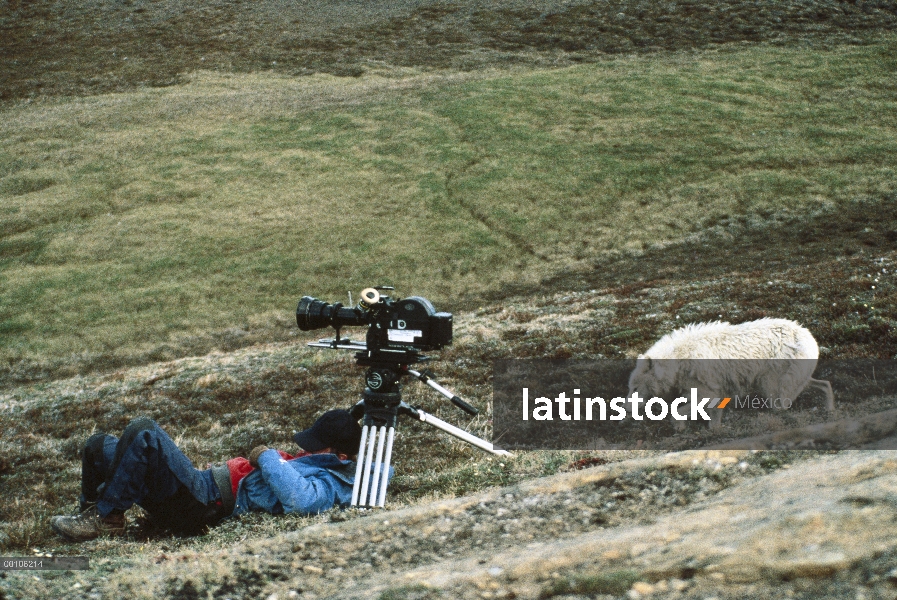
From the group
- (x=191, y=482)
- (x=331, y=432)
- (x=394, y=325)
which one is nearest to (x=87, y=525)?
(x=191, y=482)

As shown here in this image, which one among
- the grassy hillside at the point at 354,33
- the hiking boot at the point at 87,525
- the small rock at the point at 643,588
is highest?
the grassy hillside at the point at 354,33

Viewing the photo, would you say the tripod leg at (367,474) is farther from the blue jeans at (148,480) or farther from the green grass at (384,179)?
the green grass at (384,179)

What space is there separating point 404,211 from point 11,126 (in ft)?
98.8

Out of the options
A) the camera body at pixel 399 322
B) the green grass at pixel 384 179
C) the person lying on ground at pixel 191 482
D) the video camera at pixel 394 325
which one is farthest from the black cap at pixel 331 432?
the green grass at pixel 384 179

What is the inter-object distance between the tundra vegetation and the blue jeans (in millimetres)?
361

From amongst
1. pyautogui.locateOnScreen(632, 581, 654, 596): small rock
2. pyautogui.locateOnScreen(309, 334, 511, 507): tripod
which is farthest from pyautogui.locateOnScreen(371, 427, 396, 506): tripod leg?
pyautogui.locateOnScreen(632, 581, 654, 596): small rock

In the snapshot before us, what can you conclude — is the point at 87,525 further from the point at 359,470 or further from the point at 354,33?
the point at 354,33

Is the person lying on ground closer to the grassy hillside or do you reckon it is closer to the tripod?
the tripod

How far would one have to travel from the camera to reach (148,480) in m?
7.17

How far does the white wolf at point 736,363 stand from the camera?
10820 mm

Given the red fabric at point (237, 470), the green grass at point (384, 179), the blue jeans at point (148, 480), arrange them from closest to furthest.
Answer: the blue jeans at point (148, 480), the red fabric at point (237, 470), the green grass at point (384, 179)

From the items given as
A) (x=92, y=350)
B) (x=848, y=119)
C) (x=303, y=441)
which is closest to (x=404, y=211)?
(x=92, y=350)

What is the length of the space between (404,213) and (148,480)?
30.3 meters

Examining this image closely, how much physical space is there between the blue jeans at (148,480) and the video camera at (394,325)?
182 cm
